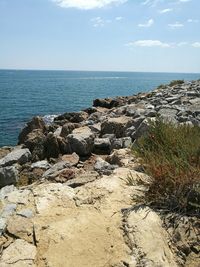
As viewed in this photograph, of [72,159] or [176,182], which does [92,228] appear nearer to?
[176,182]

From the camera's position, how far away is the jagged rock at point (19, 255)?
3907 millimetres

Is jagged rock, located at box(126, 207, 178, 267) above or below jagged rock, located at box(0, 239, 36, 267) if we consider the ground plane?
above

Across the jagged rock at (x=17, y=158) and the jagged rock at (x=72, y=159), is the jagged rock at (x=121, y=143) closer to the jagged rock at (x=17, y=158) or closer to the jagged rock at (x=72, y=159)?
the jagged rock at (x=72, y=159)

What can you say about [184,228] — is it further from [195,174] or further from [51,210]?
[51,210]

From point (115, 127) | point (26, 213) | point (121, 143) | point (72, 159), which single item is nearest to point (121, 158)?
point (72, 159)

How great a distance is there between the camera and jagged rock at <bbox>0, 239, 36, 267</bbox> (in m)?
3.91

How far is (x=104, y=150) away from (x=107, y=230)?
19.7ft

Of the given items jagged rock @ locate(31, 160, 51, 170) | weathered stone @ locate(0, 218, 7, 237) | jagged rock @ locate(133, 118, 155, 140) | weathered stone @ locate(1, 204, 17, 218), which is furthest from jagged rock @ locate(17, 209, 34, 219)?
jagged rock @ locate(133, 118, 155, 140)

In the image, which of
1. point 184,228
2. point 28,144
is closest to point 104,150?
point 28,144

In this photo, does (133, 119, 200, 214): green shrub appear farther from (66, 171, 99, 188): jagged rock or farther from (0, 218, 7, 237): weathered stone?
(0, 218, 7, 237): weathered stone

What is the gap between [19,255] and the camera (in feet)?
13.2

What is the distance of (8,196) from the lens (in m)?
5.26

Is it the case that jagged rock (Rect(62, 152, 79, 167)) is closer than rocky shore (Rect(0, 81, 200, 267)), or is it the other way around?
rocky shore (Rect(0, 81, 200, 267))

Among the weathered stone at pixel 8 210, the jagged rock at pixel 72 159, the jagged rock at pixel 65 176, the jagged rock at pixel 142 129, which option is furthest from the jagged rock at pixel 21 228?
the jagged rock at pixel 142 129
